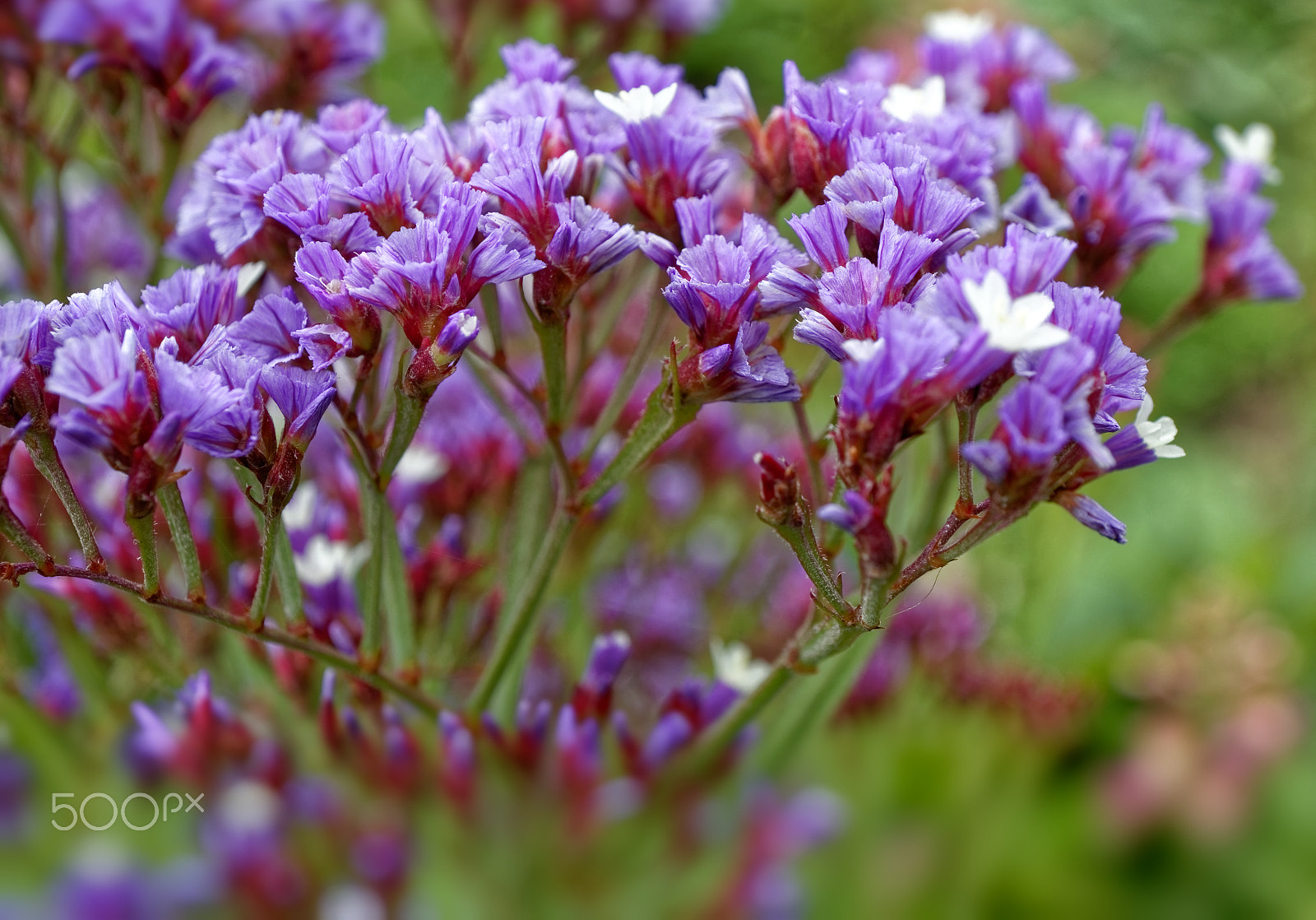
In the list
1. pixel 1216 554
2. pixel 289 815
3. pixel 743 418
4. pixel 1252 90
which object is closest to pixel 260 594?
pixel 289 815

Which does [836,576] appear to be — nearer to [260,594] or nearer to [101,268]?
[260,594]

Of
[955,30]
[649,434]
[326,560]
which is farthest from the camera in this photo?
[955,30]

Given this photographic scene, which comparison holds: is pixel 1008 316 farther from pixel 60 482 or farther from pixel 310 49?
pixel 310 49

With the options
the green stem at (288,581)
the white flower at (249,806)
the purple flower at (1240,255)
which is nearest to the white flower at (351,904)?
the white flower at (249,806)

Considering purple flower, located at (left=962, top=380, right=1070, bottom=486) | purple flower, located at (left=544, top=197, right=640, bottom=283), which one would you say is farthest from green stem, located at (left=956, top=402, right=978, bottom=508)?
purple flower, located at (left=544, top=197, right=640, bottom=283)

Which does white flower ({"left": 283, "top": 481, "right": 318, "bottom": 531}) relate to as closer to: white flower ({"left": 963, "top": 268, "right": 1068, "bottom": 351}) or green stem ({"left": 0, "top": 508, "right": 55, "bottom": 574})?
green stem ({"left": 0, "top": 508, "right": 55, "bottom": 574})

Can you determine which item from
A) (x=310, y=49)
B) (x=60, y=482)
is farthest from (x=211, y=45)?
(x=60, y=482)
